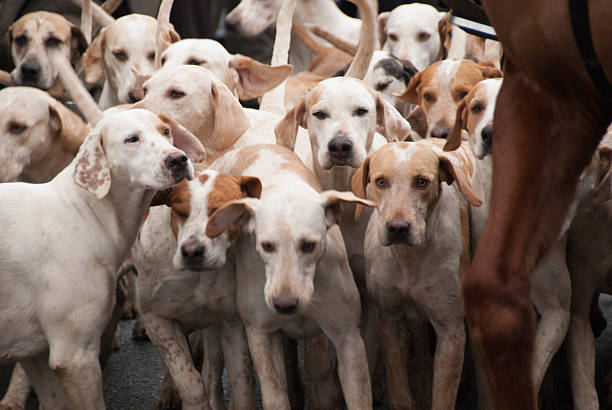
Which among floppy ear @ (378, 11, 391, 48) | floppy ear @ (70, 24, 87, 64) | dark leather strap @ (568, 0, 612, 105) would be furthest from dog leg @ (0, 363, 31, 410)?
floppy ear @ (378, 11, 391, 48)

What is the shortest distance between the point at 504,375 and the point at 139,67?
377 cm

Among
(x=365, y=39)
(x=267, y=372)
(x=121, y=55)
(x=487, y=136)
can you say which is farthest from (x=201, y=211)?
(x=121, y=55)

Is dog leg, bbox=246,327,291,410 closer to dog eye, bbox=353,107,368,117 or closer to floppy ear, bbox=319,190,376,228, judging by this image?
floppy ear, bbox=319,190,376,228

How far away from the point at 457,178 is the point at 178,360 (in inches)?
48.2

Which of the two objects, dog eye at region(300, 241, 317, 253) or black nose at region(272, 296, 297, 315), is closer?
black nose at region(272, 296, 297, 315)

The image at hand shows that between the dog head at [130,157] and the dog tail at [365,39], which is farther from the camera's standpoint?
the dog tail at [365,39]

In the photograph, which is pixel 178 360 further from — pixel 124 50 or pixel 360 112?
pixel 124 50

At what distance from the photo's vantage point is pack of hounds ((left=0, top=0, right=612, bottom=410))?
327 cm

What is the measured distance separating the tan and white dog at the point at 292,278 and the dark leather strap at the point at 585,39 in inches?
58.6

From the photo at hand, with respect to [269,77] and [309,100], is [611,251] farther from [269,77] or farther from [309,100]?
[269,77]

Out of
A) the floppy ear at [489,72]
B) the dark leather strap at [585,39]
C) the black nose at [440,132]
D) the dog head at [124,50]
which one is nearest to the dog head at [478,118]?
the black nose at [440,132]

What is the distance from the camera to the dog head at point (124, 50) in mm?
5402

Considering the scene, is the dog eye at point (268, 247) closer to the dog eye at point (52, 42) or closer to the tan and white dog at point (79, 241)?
the tan and white dog at point (79, 241)

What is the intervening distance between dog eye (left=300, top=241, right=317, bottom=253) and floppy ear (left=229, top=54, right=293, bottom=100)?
1.79 meters
